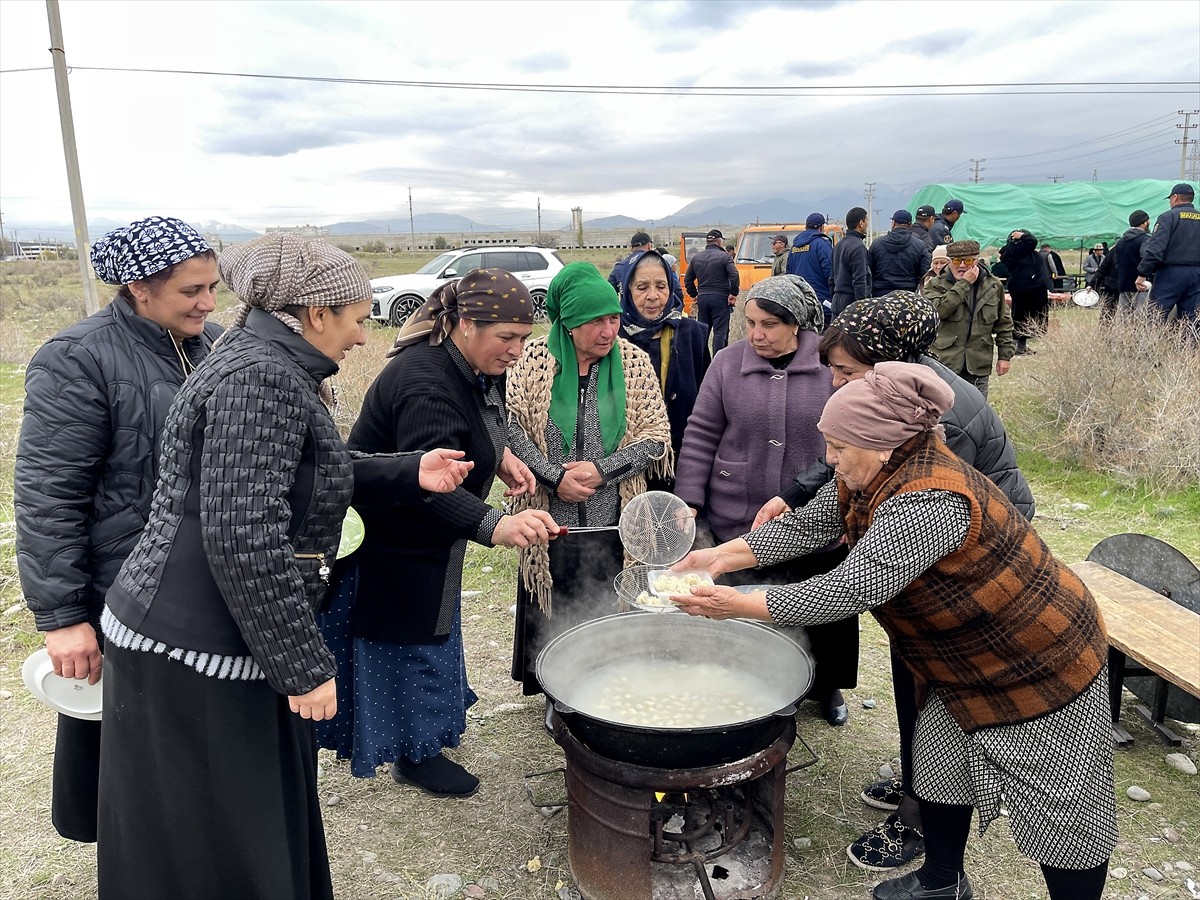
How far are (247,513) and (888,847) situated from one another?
2.40 m

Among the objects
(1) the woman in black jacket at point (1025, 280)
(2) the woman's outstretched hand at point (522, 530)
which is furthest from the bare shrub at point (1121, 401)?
(2) the woman's outstretched hand at point (522, 530)

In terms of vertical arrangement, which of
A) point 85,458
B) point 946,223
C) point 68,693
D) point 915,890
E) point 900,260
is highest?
point 946,223

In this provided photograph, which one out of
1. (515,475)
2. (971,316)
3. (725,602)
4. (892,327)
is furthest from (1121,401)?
(725,602)

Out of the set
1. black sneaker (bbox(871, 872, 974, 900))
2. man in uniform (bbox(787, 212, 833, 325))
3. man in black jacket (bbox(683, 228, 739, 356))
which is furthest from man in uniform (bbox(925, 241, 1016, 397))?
black sneaker (bbox(871, 872, 974, 900))

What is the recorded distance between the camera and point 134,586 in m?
1.80

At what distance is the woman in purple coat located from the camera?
3182mm

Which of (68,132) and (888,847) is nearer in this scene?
(888,847)

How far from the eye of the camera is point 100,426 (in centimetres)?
224

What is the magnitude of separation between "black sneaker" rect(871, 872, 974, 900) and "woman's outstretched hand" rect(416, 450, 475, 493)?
6.07 feet

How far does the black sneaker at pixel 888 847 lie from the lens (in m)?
2.76

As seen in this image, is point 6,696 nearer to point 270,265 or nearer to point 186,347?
point 186,347

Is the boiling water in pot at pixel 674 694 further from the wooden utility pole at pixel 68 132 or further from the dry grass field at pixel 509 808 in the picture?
the wooden utility pole at pixel 68 132

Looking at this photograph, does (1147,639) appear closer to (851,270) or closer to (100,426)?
(100,426)

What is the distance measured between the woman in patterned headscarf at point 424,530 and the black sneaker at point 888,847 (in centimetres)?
153
